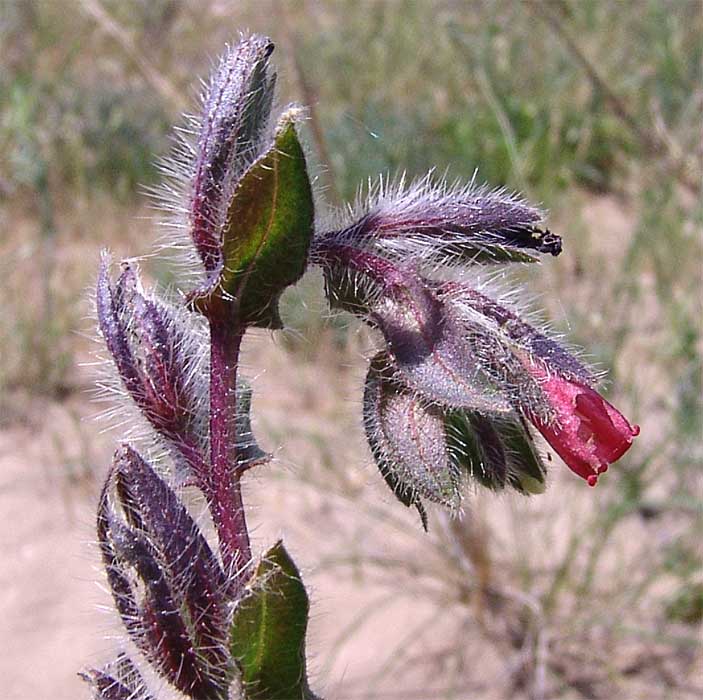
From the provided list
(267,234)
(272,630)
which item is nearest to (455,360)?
(267,234)

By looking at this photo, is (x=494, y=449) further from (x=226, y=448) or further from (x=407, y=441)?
(x=226, y=448)

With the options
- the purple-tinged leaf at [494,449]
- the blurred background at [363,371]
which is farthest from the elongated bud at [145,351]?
the purple-tinged leaf at [494,449]

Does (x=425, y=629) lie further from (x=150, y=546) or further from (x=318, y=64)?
(x=318, y=64)

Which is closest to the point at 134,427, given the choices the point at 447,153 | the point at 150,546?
the point at 150,546

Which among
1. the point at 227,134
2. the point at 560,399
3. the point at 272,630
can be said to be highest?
the point at 227,134

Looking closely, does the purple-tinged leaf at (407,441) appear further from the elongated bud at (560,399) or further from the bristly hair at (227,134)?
the bristly hair at (227,134)

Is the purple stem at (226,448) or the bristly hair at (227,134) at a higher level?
the bristly hair at (227,134)

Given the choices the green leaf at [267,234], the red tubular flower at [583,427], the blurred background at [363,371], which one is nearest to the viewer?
the green leaf at [267,234]

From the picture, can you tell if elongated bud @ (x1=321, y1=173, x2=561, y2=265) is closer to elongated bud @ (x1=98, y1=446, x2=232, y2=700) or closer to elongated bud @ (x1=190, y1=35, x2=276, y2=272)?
elongated bud @ (x1=190, y1=35, x2=276, y2=272)
